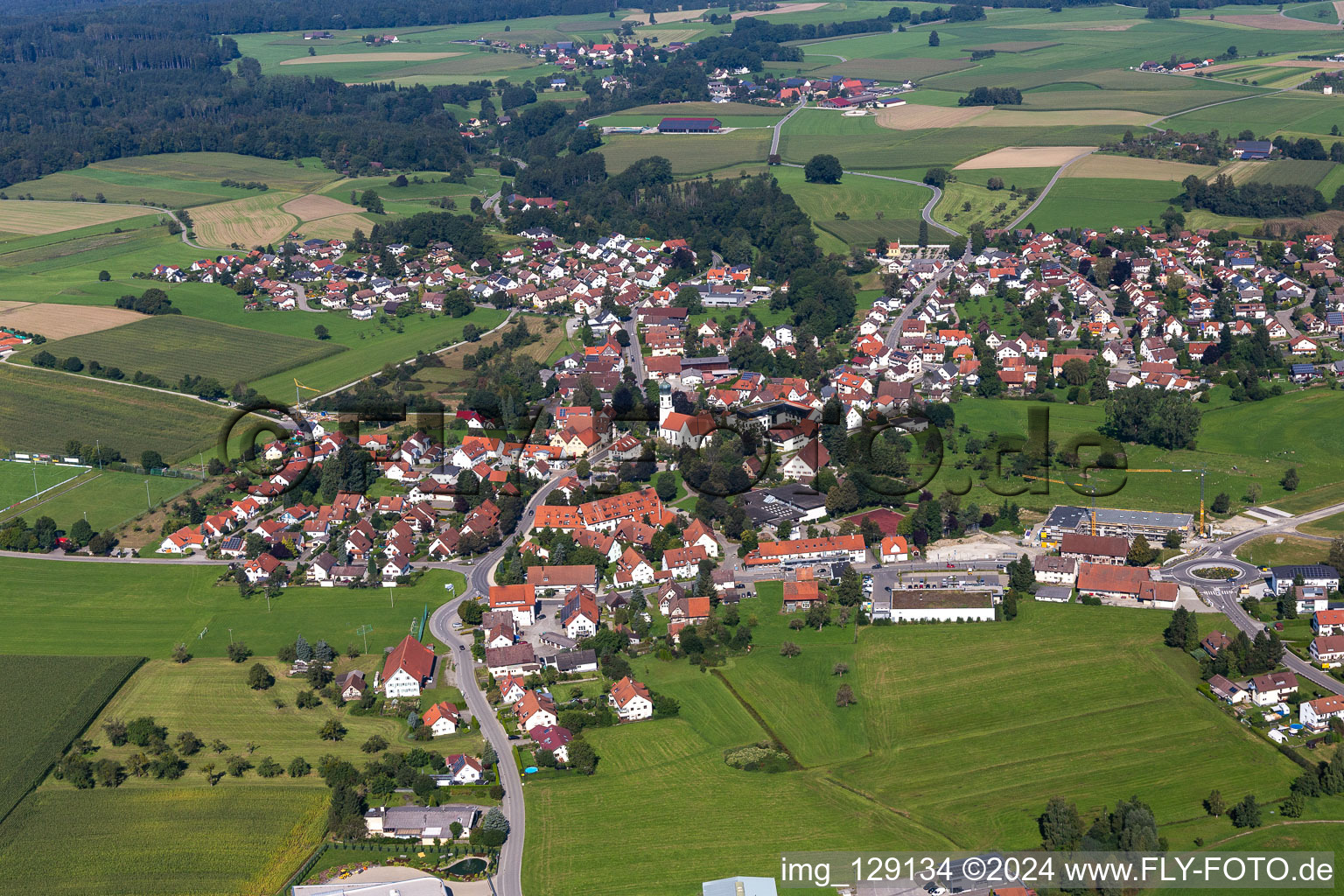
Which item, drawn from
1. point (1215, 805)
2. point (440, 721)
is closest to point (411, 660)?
point (440, 721)

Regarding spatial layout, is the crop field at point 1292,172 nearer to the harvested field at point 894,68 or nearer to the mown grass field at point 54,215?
the harvested field at point 894,68

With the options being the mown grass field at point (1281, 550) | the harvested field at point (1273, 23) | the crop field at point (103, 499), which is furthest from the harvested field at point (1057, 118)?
the crop field at point (103, 499)

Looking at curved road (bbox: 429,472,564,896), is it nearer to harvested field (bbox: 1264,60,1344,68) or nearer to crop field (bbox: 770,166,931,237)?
crop field (bbox: 770,166,931,237)

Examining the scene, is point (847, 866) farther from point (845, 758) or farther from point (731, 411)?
point (731, 411)

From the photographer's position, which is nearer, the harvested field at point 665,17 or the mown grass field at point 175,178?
the mown grass field at point 175,178

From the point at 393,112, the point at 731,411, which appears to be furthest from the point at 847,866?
the point at 393,112

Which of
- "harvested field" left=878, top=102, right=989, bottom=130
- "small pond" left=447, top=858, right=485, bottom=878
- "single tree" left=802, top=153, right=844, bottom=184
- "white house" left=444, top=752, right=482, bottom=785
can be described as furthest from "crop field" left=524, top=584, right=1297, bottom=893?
"harvested field" left=878, top=102, right=989, bottom=130

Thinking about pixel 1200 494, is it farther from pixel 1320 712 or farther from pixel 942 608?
pixel 1320 712
